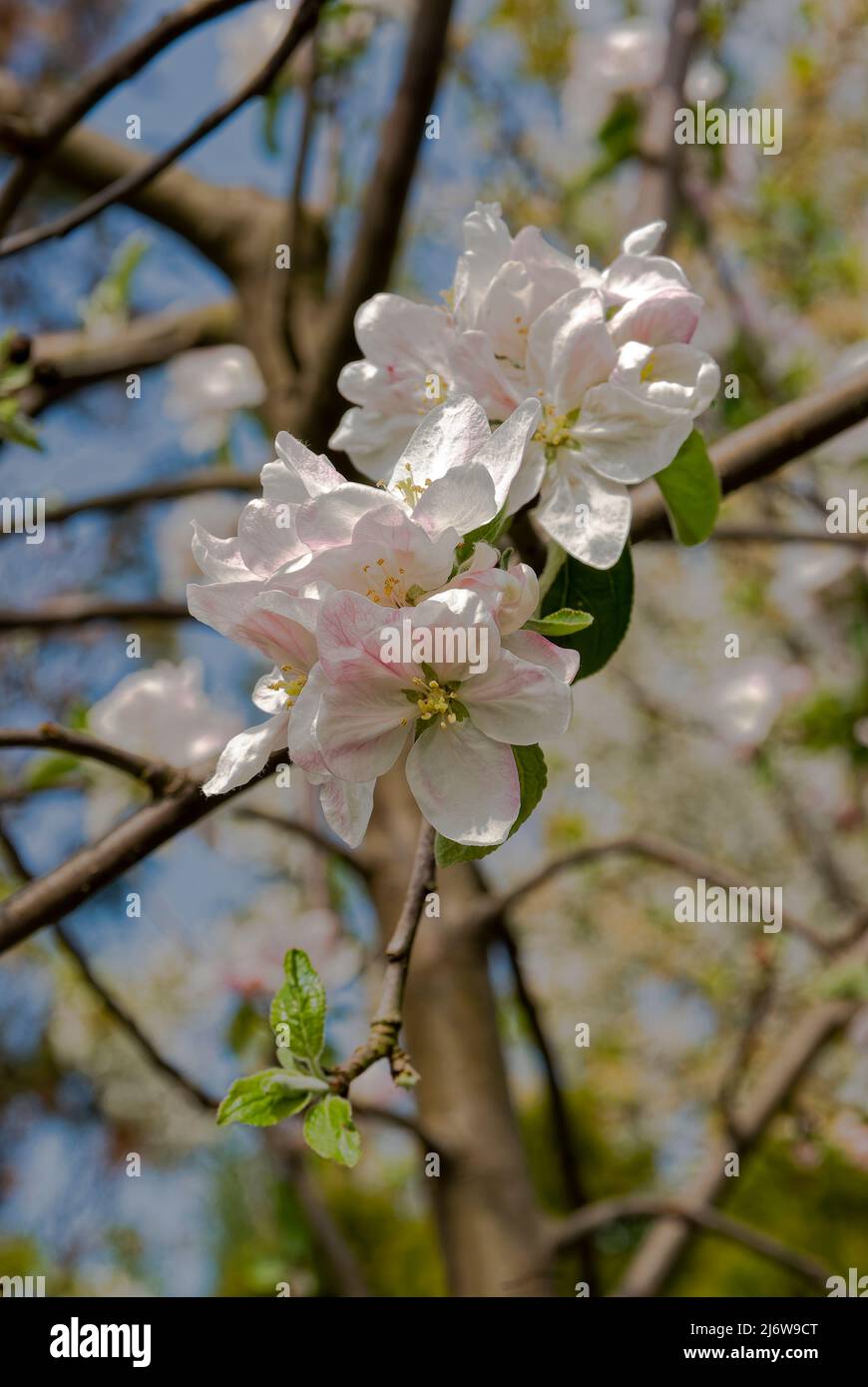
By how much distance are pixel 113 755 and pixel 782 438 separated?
1.37 ft

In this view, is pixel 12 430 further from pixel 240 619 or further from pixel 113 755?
pixel 240 619

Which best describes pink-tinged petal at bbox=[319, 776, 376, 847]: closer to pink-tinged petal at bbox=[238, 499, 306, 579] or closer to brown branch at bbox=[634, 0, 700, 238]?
pink-tinged petal at bbox=[238, 499, 306, 579]

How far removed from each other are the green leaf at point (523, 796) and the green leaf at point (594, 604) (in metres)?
0.09

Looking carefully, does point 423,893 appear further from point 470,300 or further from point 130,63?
point 130,63

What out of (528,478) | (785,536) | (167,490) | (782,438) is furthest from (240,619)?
(167,490)

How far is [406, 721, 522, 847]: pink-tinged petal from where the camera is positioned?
1.32 ft

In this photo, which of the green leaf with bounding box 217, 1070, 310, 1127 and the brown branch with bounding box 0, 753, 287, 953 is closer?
the green leaf with bounding box 217, 1070, 310, 1127

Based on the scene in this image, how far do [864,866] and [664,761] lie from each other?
874mm

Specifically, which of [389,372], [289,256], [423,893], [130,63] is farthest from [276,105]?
[423,893]

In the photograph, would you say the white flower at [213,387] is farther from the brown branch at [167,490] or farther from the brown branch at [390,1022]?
the brown branch at [390,1022]

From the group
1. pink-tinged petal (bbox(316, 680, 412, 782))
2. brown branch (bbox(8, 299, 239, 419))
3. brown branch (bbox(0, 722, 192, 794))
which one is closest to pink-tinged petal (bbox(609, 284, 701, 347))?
pink-tinged petal (bbox(316, 680, 412, 782))

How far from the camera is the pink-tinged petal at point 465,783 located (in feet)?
1.32

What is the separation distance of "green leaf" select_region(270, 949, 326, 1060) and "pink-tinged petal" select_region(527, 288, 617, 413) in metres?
0.26
